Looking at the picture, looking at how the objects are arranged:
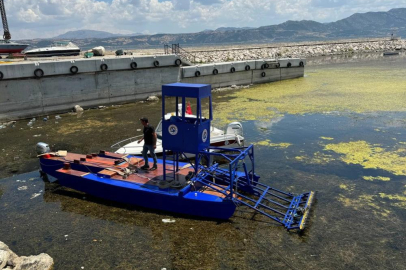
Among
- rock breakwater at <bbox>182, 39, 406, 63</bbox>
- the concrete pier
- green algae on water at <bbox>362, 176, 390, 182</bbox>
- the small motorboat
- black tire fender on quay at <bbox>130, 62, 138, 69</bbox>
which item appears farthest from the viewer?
rock breakwater at <bbox>182, 39, 406, 63</bbox>

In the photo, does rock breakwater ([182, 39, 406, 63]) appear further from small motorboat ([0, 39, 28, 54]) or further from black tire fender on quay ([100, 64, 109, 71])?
black tire fender on quay ([100, 64, 109, 71])

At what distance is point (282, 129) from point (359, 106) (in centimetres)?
765

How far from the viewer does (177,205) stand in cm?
859

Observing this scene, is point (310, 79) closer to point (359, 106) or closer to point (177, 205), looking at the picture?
point (359, 106)

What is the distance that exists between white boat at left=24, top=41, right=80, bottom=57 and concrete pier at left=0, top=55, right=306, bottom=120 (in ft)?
39.2

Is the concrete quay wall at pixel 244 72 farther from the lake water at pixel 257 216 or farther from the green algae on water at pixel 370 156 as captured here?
the green algae on water at pixel 370 156

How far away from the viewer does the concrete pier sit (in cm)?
1977

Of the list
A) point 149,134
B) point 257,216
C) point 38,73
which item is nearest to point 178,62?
point 38,73

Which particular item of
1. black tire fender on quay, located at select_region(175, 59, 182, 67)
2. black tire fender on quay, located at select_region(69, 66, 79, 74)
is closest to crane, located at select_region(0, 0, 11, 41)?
black tire fender on quay, located at select_region(69, 66, 79, 74)

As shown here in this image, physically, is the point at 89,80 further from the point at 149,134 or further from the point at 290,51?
the point at 290,51

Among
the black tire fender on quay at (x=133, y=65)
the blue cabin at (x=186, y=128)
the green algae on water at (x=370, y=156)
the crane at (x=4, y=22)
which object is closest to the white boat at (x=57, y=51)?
the crane at (x=4, y=22)

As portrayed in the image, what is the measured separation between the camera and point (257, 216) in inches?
339

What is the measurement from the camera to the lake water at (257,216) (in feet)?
23.0

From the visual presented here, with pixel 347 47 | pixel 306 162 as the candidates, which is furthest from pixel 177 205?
pixel 347 47
